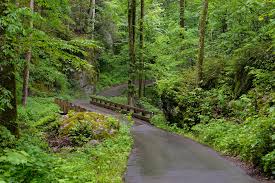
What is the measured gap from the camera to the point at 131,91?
3231cm

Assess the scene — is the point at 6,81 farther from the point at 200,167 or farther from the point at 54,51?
the point at 200,167

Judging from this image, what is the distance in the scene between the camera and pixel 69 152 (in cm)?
1388

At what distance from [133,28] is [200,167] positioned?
23809 millimetres

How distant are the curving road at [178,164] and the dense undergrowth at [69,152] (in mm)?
564

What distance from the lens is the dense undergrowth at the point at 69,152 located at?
23.9 ft

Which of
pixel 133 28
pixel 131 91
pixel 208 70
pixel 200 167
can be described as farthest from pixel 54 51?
pixel 133 28

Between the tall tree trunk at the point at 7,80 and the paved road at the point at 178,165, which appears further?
the paved road at the point at 178,165

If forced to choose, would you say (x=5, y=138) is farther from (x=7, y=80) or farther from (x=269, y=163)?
(x=269, y=163)

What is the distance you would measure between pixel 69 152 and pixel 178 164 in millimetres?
4331

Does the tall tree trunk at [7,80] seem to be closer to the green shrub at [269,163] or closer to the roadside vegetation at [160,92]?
the roadside vegetation at [160,92]

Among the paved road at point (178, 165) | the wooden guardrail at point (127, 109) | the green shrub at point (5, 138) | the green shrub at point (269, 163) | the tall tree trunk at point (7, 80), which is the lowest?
the wooden guardrail at point (127, 109)

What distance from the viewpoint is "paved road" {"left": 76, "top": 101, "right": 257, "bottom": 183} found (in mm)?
10477

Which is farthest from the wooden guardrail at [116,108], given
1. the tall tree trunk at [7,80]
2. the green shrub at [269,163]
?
the green shrub at [269,163]

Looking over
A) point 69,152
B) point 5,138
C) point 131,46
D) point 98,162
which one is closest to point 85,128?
point 69,152
